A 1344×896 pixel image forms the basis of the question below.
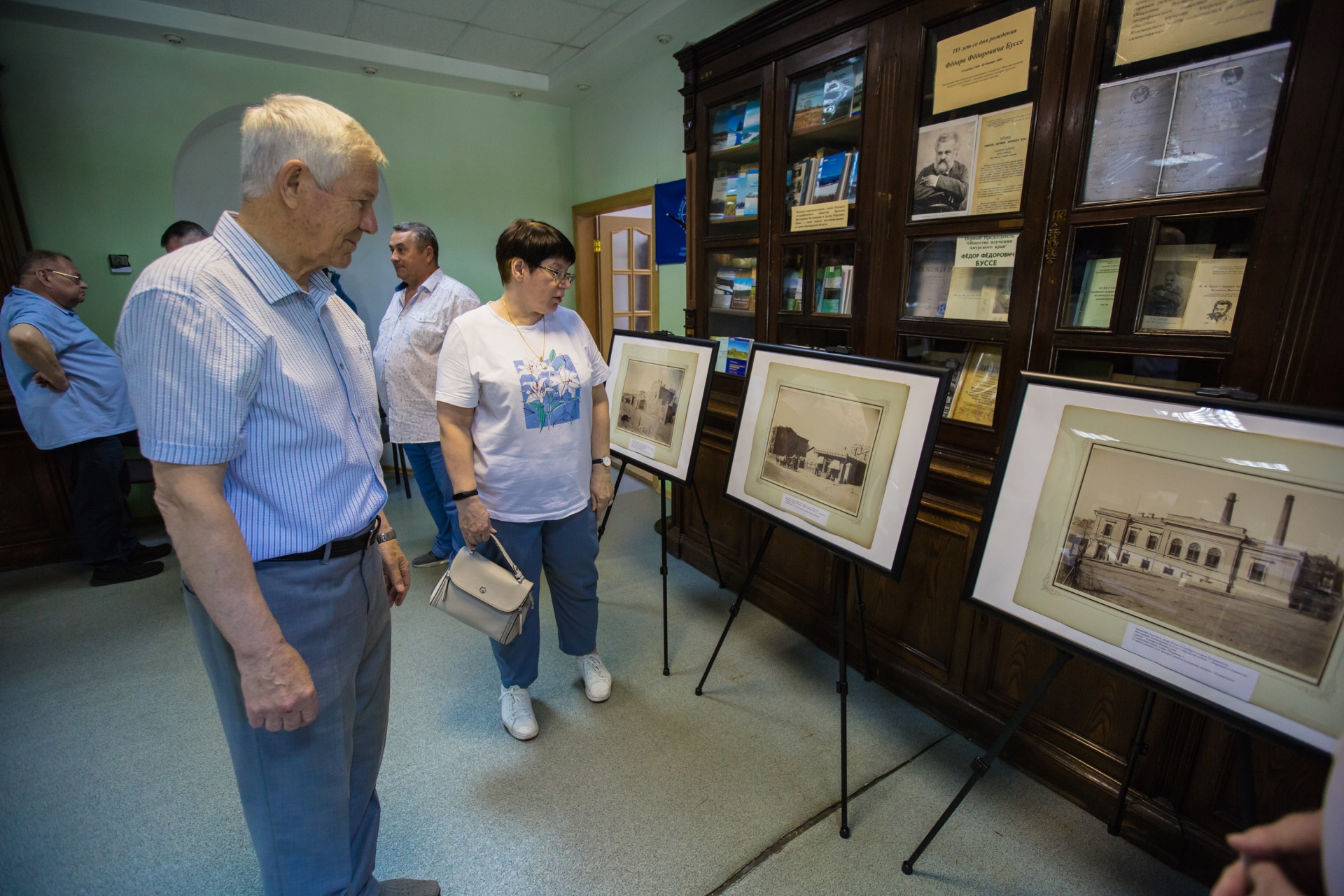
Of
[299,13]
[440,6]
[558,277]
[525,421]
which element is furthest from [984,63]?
[299,13]

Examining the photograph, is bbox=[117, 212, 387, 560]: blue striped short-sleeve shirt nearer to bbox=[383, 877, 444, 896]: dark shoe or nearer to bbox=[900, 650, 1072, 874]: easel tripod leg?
bbox=[383, 877, 444, 896]: dark shoe

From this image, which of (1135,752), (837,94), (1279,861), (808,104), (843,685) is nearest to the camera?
(1279,861)

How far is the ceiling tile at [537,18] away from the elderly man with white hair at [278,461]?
112 inches

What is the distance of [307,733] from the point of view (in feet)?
3.33

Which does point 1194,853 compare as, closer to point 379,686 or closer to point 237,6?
point 379,686

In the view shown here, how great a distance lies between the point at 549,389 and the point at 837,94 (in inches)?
58.1

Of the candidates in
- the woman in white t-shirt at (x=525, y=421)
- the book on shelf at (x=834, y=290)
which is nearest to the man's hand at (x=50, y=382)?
the woman in white t-shirt at (x=525, y=421)

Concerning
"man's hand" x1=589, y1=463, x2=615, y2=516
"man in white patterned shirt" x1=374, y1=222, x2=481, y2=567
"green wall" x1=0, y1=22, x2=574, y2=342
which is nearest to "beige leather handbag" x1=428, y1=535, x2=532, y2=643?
"man's hand" x1=589, y1=463, x2=615, y2=516

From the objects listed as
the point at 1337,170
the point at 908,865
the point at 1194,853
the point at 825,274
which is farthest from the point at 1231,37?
the point at 908,865

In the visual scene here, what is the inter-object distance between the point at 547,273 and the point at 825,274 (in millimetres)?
1102

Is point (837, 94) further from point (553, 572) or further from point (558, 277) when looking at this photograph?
point (553, 572)

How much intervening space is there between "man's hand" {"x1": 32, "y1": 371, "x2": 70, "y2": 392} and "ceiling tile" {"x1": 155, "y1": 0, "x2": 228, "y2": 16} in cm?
207

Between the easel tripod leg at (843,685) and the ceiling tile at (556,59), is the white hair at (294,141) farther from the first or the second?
the ceiling tile at (556,59)

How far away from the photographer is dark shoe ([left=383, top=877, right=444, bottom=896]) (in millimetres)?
1351
